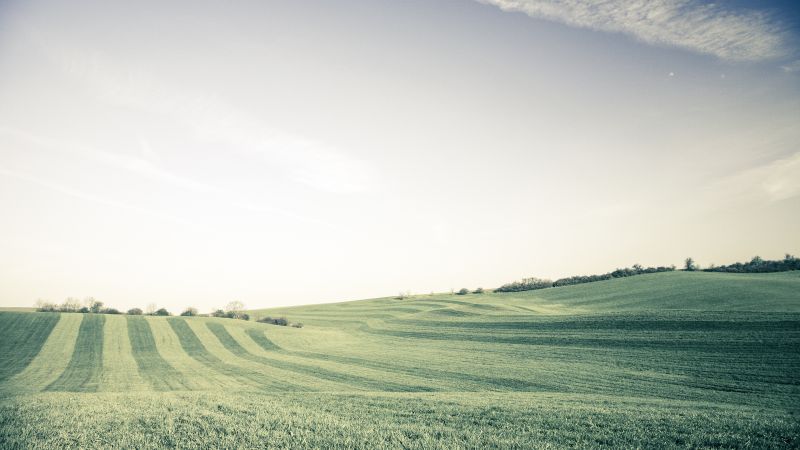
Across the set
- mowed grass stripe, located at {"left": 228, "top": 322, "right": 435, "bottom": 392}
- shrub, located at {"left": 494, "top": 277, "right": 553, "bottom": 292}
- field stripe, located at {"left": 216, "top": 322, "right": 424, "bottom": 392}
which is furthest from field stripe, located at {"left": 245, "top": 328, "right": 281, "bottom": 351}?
shrub, located at {"left": 494, "top": 277, "right": 553, "bottom": 292}

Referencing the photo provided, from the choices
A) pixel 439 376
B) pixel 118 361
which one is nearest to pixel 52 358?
pixel 118 361

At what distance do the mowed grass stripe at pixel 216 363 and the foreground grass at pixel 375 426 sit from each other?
14.2 m

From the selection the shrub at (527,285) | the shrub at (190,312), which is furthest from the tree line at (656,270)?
the shrub at (190,312)

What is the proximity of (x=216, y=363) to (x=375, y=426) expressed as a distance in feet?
106

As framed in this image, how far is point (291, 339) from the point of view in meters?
50.8

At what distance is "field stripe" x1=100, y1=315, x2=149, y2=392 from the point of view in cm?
2875

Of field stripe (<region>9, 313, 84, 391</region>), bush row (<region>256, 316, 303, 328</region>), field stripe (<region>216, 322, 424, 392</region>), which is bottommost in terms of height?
field stripe (<region>216, 322, 424, 392</region>)

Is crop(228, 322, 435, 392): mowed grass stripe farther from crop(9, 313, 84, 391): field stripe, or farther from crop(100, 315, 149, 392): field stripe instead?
crop(9, 313, 84, 391): field stripe

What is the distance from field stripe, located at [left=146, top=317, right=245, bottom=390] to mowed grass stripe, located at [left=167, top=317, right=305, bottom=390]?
1.66 feet

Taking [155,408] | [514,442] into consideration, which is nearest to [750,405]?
[514,442]

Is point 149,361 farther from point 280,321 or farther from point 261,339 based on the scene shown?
point 280,321

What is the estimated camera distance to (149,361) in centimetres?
3653

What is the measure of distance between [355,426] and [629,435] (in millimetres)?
7630

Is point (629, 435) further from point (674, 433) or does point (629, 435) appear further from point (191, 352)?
point (191, 352)
